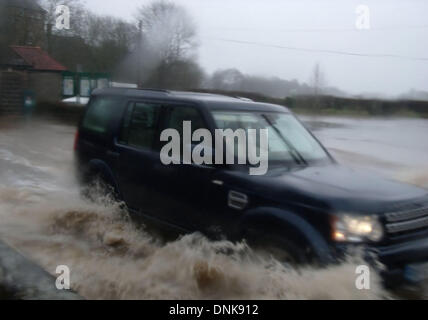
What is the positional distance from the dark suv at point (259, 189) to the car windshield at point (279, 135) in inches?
0.5

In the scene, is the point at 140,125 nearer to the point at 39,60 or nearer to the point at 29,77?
the point at 29,77

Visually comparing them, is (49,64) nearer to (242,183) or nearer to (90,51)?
(90,51)

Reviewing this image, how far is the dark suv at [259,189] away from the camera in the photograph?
3.60m

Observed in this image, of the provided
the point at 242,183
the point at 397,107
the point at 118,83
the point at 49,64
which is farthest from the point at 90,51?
the point at 242,183

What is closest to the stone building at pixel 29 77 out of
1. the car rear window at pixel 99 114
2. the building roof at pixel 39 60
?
the building roof at pixel 39 60

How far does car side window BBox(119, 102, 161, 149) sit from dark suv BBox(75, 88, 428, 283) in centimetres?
1

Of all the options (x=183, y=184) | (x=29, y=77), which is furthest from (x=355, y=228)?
(x=29, y=77)

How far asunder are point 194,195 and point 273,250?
1.04m

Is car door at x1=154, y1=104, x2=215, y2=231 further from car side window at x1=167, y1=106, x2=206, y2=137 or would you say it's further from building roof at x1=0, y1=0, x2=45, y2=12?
building roof at x1=0, y1=0, x2=45, y2=12

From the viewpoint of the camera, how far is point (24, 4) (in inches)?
646

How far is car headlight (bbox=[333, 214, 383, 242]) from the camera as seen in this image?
354 centimetres

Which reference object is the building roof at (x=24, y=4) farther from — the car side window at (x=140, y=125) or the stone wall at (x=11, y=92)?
the car side window at (x=140, y=125)

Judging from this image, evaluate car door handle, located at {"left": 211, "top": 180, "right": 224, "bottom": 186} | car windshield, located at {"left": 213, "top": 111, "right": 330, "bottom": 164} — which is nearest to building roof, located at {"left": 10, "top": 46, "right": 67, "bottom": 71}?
car windshield, located at {"left": 213, "top": 111, "right": 330, "bottom": 164}

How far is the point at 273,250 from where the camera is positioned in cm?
386
